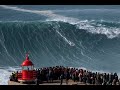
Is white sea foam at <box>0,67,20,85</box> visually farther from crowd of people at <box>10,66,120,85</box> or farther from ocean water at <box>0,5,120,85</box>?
ocean water at <box>0,5,120,85</box>

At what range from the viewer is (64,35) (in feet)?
147

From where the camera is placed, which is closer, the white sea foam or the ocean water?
the white sea foam

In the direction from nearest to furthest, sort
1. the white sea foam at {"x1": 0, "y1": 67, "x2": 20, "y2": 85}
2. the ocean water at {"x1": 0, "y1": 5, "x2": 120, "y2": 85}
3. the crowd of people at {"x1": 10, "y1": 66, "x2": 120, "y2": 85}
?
the crowd of people at {"x1": 10, "y1": 66, "x2": 120, "y2": 85}
the white sea foam at {"x1": 0, "y1": 67, "x2": 20, "y2": 85}
the ocean water at {"x1": 0, "y1": 5, "x2": 120, "y2": 85}

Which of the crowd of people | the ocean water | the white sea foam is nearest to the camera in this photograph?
the crowd of people

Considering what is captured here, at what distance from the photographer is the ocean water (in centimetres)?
4241

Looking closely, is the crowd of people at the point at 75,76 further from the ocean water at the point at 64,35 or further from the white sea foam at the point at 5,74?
the ocean water at the point at 64,35

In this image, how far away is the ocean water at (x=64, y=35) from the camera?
139ft

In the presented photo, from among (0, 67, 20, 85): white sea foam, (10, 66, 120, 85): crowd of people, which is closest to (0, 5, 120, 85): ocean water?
(0, 67, 20, 85): white sea foam

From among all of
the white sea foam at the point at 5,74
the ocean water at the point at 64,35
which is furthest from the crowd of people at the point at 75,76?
the ocean water at the point at 64,35

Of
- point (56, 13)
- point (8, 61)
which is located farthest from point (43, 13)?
point (8, 61)
